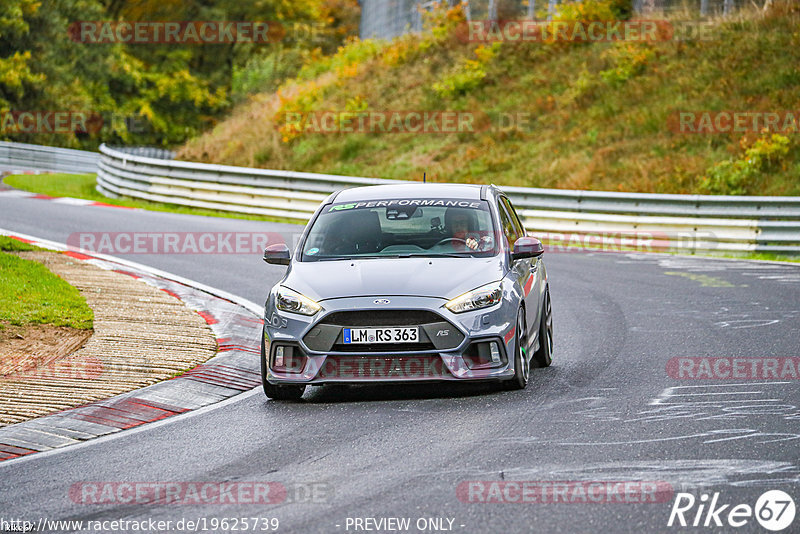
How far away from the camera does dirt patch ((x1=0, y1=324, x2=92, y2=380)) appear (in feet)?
32.0

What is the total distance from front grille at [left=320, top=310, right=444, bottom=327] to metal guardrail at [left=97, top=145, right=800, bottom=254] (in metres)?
12.7

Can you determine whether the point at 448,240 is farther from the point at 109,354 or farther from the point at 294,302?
the point at 109,354

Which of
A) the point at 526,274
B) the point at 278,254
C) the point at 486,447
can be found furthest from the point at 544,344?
the point at 486,447

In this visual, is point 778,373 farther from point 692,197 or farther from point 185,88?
point 185,88

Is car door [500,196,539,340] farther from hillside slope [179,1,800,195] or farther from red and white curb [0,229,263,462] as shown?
hillside slope [179,1,800,195]

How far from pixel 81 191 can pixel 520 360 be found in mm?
25672

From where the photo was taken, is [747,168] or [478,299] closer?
[478,299]

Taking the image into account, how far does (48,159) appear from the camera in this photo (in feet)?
146

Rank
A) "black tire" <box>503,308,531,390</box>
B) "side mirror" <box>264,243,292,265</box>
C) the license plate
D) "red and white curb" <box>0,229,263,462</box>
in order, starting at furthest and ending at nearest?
1. "side mirror" <box>264,243,292,265</box>
2. "black tire" <box>503,308,531,390</box>
3. the license plate
4. "red and white curb" <box>0,229,263,462</box>

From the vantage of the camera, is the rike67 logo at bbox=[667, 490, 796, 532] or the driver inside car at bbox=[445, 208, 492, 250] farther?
the driver inside car at bbox=[445, 208, 492, 250]

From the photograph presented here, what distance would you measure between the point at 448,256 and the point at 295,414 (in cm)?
190

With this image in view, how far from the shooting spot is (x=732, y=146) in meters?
26.0

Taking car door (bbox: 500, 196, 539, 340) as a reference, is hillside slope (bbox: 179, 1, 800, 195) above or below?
above

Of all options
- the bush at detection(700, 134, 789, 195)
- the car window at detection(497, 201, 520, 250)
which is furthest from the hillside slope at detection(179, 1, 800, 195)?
the car window at detection(497, 201, 520, 250)
